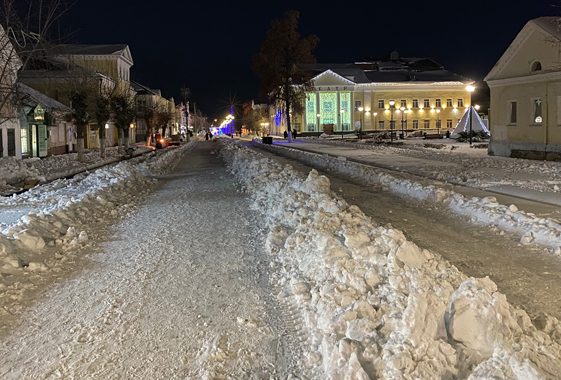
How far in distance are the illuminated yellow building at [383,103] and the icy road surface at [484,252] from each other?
8220 centimetres

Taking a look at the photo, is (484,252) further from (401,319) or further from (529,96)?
(529,96)

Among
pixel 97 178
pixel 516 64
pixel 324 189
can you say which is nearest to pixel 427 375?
pixel 324 189

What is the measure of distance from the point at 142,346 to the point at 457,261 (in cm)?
467

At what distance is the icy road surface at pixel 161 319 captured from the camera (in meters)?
4.59

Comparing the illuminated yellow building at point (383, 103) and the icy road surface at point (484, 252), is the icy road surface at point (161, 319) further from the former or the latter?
the illuminated yellow building at point (383, 103)

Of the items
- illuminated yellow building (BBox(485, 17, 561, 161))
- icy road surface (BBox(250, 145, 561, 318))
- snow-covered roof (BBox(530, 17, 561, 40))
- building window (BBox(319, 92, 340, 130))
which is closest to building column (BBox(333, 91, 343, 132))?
building window (BBox(319, 92, 340, 130))

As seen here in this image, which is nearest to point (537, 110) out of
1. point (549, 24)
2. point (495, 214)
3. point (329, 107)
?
point (549, 24)

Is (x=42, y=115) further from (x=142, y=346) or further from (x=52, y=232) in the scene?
(x=142, y=346)

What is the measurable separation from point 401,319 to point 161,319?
8.34 ft

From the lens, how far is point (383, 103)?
95000 mm

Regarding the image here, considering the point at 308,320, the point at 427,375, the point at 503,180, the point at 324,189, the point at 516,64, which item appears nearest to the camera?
the point at 427,375

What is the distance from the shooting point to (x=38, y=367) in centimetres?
455

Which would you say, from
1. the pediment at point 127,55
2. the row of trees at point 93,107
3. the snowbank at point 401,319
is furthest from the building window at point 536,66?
the pediment at point 127,55

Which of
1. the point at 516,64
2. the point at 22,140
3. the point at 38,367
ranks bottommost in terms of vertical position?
the point at 38,367
